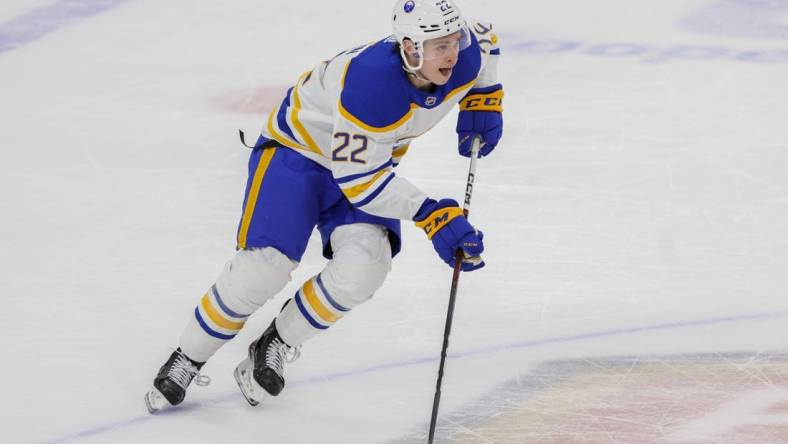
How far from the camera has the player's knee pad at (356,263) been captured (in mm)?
3238

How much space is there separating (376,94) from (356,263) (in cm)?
45

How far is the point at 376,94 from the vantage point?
10.0ft

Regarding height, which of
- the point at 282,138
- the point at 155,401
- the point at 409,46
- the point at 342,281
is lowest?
the point at 155,401

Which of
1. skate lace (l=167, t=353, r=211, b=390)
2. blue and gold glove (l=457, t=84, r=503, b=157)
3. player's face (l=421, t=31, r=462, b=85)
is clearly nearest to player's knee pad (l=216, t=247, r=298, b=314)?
skate lace (l=167, t=353, r=211, b=390)

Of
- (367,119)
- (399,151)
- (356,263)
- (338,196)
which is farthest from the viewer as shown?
(399,151)

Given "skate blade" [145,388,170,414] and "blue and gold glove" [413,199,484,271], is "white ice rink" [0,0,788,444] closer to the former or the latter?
"skate blade" [145,388,170,414]

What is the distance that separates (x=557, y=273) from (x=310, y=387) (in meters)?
0.98

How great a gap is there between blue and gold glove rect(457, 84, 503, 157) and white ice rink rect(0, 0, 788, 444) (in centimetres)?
57

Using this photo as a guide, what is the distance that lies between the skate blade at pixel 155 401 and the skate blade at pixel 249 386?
0.20 metres

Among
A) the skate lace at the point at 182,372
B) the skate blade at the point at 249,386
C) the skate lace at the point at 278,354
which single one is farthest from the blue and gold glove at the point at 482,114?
the skate lace at the point at 182,372

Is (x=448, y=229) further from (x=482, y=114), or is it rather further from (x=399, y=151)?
(x=482, y=114)

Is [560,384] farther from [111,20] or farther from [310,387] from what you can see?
[111,20]

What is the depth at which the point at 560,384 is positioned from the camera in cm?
351

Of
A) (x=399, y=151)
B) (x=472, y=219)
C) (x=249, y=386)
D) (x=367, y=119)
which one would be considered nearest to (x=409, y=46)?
(x=367, y=119)
